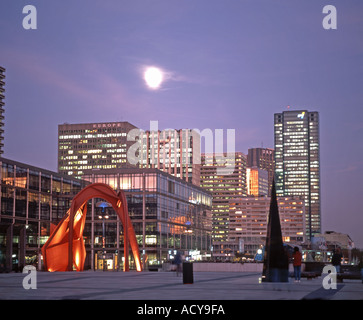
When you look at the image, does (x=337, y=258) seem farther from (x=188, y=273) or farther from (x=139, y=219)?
(x=139, y=219)

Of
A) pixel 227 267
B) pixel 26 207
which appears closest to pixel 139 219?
pixel 26 207

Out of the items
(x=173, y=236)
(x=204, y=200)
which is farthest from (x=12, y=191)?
(x=204, y=200)

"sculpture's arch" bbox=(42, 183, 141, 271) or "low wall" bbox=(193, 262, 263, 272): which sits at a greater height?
"sculpture's arch" bbox=(42, 183, 141, 271)

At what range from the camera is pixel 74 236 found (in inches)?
2108

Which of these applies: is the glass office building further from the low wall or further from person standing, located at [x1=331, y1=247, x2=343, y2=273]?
person standing, located at [x1=331, y1=247, x2=343, y2=273]

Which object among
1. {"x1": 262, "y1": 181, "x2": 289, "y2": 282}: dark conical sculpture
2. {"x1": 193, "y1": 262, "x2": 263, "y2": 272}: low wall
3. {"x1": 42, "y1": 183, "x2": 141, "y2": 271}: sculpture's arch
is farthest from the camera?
{"x1": 42, "y1": 183, "x2": 141, "y2": 271}: sculpture's arch

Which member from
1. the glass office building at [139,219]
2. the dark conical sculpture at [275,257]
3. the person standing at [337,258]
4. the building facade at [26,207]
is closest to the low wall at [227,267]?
the person standing at [337,258]

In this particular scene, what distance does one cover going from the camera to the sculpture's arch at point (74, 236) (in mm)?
51312

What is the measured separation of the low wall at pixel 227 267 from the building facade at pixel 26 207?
3487 cm

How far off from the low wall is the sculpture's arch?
6329 mm

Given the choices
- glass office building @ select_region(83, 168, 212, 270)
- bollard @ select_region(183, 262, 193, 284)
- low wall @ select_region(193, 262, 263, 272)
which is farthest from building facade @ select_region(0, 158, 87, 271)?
bollard @ select_region(183, 262, 193, 284)

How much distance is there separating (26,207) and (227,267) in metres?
47.3

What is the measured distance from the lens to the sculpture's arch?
51312mm
